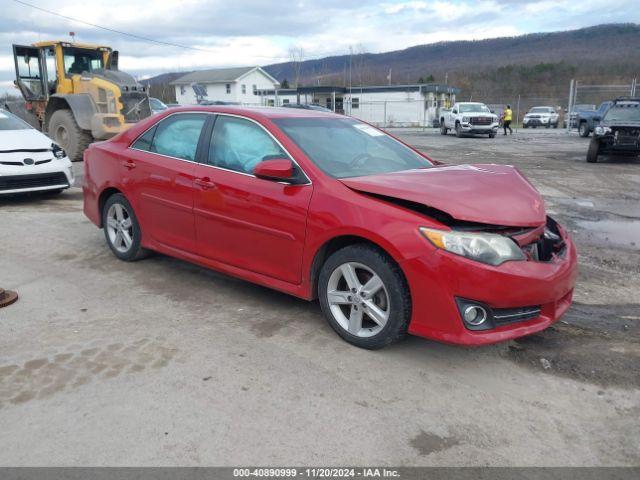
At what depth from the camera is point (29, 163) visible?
831cm

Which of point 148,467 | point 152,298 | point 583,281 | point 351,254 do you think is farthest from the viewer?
point 583,281

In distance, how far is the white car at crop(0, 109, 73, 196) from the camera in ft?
26.6

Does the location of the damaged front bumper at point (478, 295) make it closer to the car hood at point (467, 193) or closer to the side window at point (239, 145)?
the car hood at point (467, 193)

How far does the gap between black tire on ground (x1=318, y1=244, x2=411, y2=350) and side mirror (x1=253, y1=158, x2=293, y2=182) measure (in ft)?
2.18

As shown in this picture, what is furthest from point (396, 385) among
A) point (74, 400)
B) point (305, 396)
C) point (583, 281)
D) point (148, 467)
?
point (583, 281)

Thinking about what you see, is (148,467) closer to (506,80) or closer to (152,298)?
(152,298)

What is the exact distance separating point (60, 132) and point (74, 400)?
41.9 ft

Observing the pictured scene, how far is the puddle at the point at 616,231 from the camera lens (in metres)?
6.53

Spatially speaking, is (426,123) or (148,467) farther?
(426,123)

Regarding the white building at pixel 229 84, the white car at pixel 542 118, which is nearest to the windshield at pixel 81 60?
the white car at pixel 542 118

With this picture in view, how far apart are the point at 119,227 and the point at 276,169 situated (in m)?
2.42

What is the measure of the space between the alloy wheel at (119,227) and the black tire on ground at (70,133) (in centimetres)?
879

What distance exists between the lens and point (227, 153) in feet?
14.7

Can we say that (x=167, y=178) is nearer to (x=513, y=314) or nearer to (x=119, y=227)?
(x=119, y=227)
